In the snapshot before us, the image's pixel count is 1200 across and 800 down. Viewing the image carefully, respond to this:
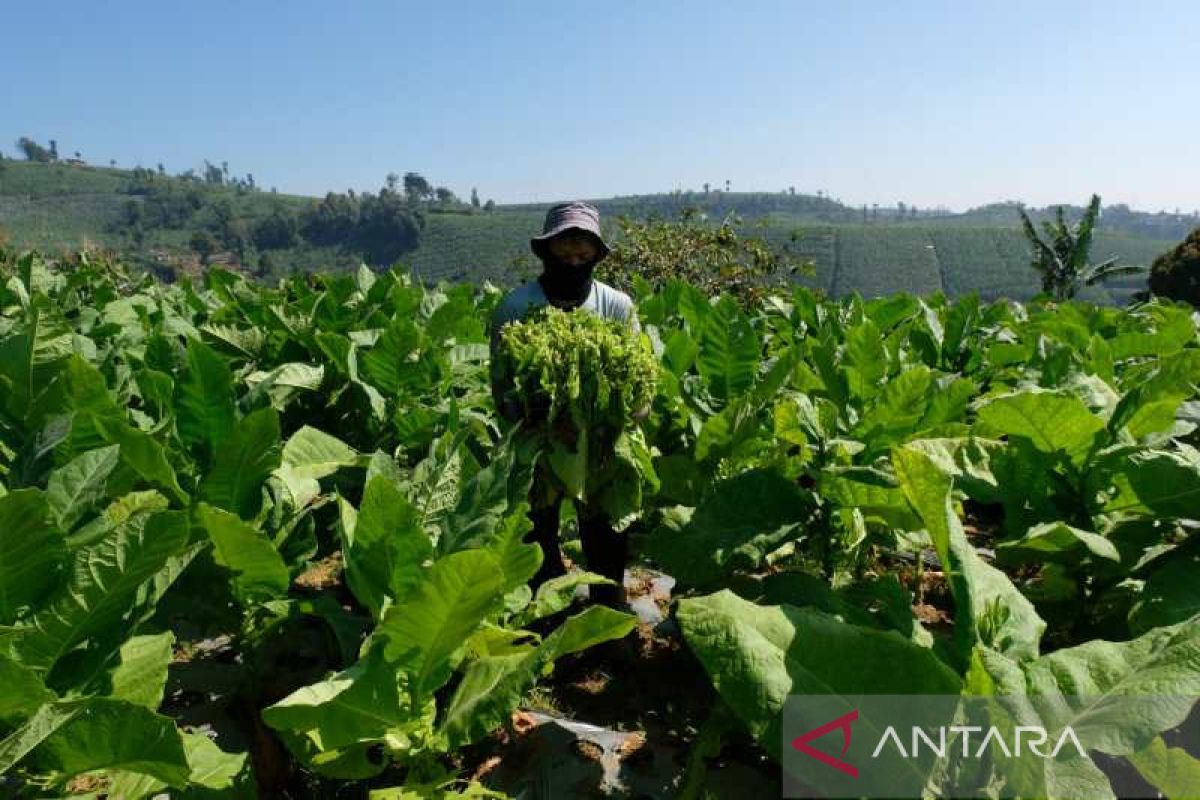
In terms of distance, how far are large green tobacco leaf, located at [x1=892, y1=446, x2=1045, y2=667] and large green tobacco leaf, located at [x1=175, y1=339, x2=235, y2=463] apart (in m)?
1.94

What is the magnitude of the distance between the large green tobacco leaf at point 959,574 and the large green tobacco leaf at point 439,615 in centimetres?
90

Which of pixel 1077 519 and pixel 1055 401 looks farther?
pixel 1077 519

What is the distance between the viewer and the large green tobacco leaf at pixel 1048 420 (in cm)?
204

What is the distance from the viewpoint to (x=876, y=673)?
4.63 feet

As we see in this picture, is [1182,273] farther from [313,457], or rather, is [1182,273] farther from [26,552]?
[26,552]

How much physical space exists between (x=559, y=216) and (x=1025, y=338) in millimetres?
3551

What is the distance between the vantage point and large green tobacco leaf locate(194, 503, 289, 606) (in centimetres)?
177

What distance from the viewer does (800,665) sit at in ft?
4.68

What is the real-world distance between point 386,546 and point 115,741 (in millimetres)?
644

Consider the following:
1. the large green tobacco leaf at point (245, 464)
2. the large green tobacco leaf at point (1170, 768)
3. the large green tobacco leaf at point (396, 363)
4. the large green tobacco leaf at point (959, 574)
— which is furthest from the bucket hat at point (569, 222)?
the large green tobacco leaf at point (1170, 768)

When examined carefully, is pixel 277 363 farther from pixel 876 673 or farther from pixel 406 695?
pixel 876 673

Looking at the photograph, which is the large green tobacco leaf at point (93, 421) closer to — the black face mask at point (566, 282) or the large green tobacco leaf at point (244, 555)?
the large green tobacco leaf at point (244, 555)

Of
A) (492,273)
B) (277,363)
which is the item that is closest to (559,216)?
(277,363)

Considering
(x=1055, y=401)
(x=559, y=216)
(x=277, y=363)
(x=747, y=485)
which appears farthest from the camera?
(x=277, y=363)
